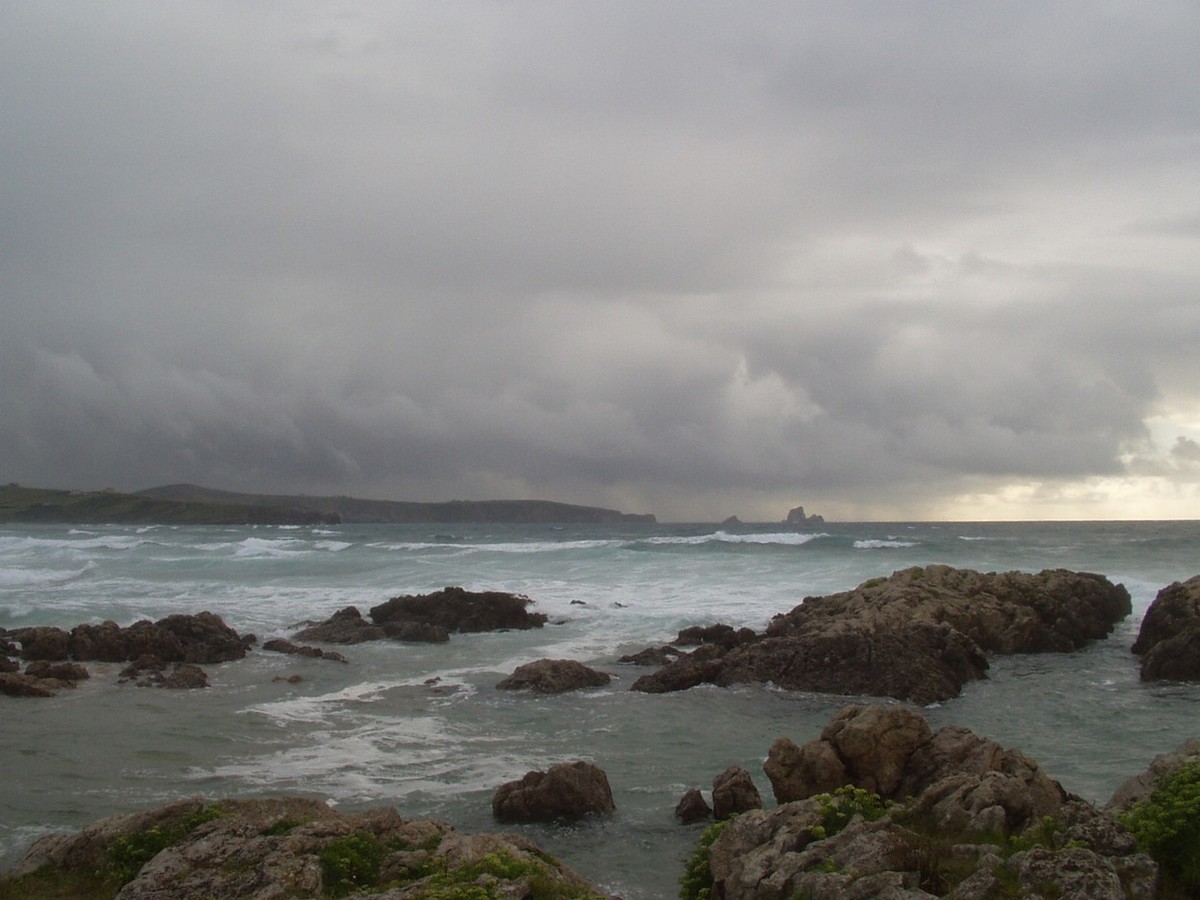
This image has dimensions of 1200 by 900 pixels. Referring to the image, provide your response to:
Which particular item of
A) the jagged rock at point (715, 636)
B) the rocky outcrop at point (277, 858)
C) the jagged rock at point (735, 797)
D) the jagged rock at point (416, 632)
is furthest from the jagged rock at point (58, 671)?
the jagged rock at point (735, 797)

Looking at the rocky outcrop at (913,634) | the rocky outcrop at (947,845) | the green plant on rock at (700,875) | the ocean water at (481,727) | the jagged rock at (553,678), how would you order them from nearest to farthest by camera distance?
the rocky outcrop at (947,845) < the green plant on rock at (700,875) < the ocean water at (481,727) < the jagged rock at (553,678) < the rocky outcrop at (913,634)

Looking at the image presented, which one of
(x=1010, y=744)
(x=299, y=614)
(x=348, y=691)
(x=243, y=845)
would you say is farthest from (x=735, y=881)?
(x=299, y=614)

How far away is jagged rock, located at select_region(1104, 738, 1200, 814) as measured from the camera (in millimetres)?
8633

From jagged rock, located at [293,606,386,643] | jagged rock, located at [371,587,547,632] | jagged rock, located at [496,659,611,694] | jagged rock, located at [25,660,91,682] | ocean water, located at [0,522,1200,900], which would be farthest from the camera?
jagged rock, located at [371,587,547,632]

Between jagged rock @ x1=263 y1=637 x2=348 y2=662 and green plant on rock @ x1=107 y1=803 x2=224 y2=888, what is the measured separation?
1648 cm

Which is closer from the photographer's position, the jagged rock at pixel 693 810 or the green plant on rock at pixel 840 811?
the green plant on rock at pixel 840 811

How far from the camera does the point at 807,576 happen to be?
43.4m

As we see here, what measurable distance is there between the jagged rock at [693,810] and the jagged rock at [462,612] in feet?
67.6

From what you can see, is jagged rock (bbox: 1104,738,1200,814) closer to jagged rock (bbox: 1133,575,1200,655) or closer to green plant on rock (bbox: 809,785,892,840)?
green plant on rock (bbox: 809,785,892,840)

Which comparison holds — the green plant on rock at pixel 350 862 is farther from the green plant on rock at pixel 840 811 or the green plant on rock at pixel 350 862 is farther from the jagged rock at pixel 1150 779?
the jagged rock at pixel 1150 779

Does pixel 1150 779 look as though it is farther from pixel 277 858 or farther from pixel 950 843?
pixel 277 858

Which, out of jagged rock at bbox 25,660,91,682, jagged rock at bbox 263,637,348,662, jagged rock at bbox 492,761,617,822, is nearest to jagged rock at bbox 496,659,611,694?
jagged rock at bbox 263,637,348,662

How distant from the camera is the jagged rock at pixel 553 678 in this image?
67.6 feet

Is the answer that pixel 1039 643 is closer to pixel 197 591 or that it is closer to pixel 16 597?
pixel 197 591
